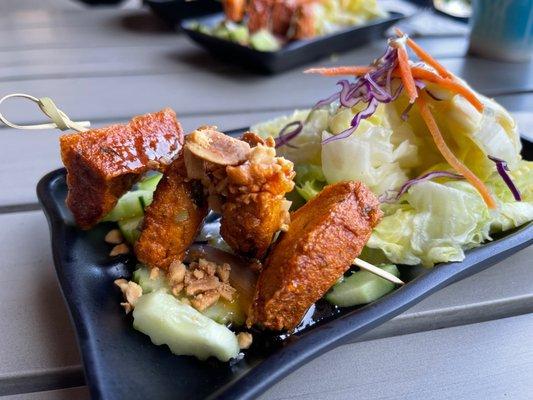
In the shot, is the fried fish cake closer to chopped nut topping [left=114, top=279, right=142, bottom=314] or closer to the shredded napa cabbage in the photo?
chopped nut topping [left=114, top=279, right=142, bottom=314]

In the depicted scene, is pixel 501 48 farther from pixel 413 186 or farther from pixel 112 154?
pixel 112 154

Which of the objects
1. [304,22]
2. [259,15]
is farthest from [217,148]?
[259,15]

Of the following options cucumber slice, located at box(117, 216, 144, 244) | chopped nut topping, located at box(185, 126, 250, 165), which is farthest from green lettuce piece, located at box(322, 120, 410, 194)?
cucumber slice, located at box(117, 216, 144, 244)

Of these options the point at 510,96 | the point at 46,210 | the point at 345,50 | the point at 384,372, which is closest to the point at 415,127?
the point at 384,372

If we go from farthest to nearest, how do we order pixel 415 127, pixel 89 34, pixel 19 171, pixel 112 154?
1. pixel 89 34
2. pixel 19 171
3. pixel 415 127
4. pixel 112 154

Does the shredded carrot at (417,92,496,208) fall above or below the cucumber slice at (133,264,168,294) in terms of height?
above

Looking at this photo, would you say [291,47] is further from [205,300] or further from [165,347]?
[165,347]
